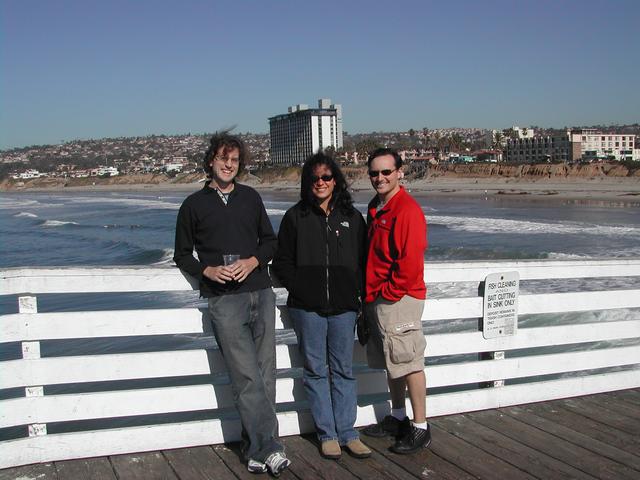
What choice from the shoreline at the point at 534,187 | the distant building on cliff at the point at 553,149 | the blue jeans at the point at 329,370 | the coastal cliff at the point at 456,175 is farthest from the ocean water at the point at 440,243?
the distant building on cliff at the point at 553,149

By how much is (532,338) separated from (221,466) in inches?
88.8

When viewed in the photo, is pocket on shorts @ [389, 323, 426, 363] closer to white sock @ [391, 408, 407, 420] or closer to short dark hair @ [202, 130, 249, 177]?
white sock @ [391, 408, 407, 420]

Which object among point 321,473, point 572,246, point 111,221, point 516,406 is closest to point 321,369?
point 321,473

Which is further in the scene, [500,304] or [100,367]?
[500,304]

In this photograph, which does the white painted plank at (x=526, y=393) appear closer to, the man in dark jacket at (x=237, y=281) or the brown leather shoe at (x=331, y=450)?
the brown leather shoe at (x=331, y=450)

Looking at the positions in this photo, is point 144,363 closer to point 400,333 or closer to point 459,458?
point 400,333

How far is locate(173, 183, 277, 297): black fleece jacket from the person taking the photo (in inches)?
141

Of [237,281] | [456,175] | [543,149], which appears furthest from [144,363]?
[543,149]

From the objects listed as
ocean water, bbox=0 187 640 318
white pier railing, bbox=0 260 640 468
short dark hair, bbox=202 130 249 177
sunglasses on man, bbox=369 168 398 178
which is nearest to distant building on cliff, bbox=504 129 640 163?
ocean water, bbox=0 187 640 318

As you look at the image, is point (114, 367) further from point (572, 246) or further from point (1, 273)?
point (572, 246)

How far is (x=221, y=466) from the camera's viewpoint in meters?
3.64

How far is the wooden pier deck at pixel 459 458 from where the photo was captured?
3.54 meters

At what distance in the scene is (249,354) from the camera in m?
3.59

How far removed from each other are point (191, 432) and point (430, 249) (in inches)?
Answer: 746
